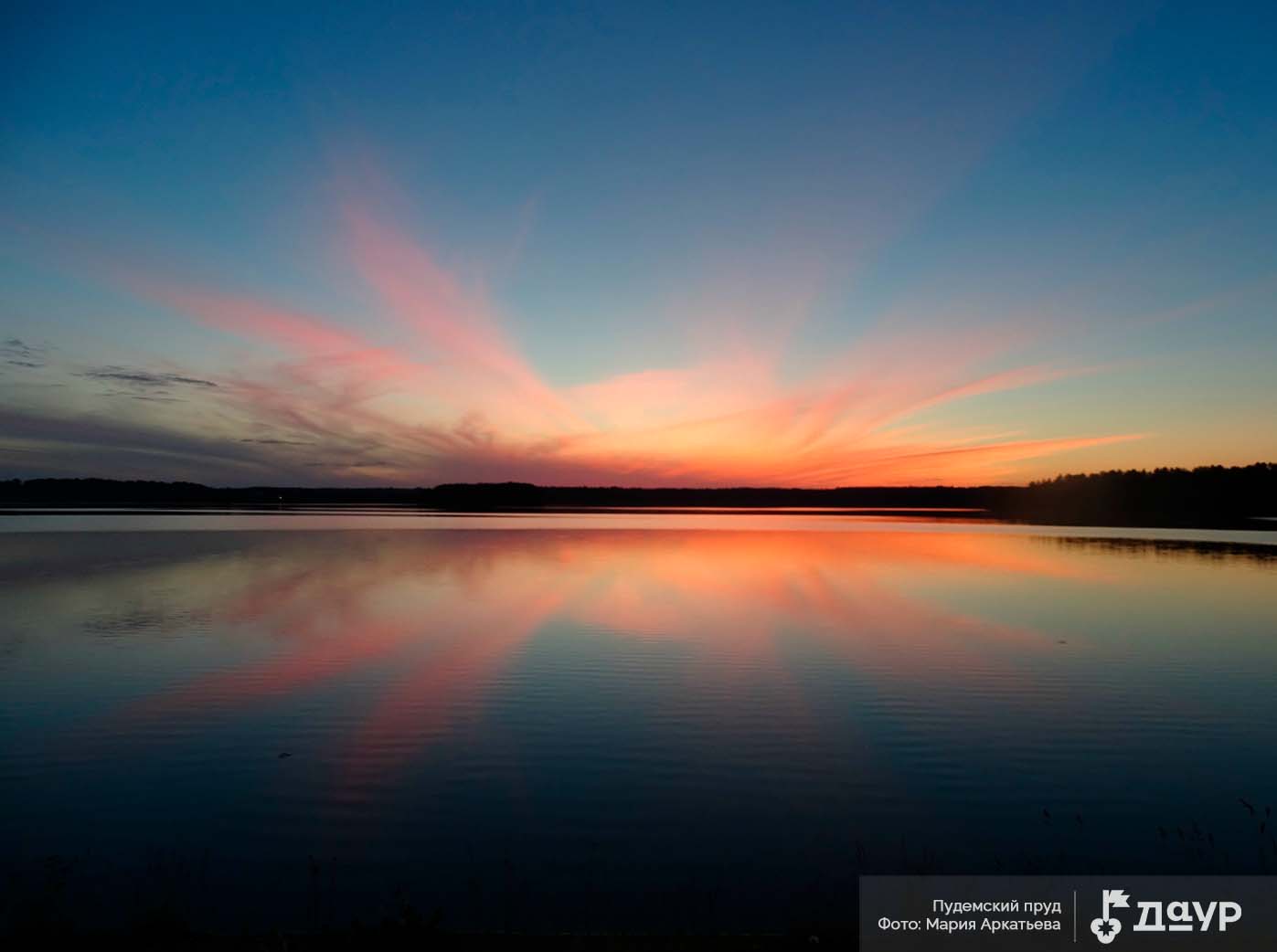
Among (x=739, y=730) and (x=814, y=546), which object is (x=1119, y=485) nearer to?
(x=814, y=546)

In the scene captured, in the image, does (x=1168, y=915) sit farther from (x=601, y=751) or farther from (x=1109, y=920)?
(x=601, y=751)

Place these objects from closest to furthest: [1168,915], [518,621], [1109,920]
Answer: [1109,920], [1168,915], [518,621]

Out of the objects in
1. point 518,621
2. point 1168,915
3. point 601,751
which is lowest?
point 601,751

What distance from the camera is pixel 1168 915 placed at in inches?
Result: 326

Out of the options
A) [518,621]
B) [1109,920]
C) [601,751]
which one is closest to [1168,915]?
[1109,920]

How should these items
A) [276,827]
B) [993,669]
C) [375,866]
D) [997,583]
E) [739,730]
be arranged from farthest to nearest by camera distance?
1. [997,583]
2. [993,669]
3. [739,730]
4. [276,827]
5. [375,866]

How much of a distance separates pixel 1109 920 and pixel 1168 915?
71cm

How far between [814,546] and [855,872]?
6013cm

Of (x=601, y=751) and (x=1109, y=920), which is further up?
(x=1109, y=920)

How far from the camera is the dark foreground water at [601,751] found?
9570 mm

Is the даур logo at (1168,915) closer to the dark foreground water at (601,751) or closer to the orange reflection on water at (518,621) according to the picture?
the dark foreground water at (601,751)

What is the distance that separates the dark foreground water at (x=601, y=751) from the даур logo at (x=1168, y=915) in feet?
5.00

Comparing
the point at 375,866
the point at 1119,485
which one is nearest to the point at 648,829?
the point at 375,866

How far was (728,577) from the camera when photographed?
43750 mm
